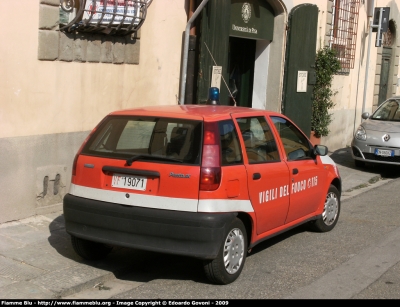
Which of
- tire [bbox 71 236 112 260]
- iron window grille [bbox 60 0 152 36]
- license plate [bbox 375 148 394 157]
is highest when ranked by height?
iron window grille [bbox 60 0 152 36]

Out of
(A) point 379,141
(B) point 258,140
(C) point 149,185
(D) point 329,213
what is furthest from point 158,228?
(A) point 379,141

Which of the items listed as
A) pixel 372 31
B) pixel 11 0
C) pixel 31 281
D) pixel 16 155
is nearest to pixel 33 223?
pixel 16 155

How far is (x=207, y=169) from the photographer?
19.1 feet

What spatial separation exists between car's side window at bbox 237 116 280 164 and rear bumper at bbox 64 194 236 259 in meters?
0.79

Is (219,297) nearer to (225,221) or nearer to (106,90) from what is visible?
(225,221)

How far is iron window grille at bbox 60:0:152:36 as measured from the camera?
8.38 metres

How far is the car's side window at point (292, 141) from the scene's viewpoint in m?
7.25

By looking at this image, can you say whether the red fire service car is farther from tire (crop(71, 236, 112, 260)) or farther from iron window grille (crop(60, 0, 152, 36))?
iron window grille (crop(60, 0, 152, 36))

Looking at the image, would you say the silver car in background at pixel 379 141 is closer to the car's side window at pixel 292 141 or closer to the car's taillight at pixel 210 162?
the car's side window at pixel 292 141

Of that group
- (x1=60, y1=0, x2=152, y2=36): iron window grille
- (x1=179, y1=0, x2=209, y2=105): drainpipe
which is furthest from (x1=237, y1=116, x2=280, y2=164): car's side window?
(x1=179, y1=0, x2=209, y2=105): drainpipe

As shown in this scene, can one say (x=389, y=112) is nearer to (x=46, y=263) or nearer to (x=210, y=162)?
(x=210, y=162)

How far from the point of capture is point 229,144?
6.20 metres

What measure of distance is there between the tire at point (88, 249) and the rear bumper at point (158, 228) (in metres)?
0.45

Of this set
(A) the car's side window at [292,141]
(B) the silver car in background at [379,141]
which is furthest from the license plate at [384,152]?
(A) the car's side window at [292,141]
